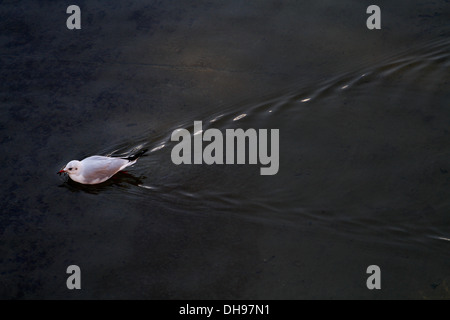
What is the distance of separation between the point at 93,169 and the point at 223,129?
40.1 inches

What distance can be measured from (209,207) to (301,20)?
7.90 feet

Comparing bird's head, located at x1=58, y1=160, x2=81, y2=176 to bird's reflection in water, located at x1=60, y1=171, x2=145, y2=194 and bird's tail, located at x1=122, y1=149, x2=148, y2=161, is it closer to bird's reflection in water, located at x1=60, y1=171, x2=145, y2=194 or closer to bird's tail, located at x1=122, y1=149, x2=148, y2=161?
bird's reflection in water, located at x1=60, y1=171, x2=145, y2=194

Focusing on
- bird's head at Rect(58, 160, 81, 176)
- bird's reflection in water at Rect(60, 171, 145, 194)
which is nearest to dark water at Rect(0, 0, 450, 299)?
bird's reflection in water at Rect(60, 171, 145, 194)

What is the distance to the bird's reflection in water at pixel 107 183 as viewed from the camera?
10.7ft

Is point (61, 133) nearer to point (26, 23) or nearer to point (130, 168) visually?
point (130, 168)

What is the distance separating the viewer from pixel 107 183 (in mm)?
3285

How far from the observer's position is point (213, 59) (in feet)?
14.0

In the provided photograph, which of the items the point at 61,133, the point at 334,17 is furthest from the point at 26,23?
the point at 334,17

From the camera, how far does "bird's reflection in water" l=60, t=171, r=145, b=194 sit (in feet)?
10.7

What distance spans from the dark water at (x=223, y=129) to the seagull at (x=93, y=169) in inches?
3.1

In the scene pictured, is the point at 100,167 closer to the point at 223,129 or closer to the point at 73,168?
the point at 73,168

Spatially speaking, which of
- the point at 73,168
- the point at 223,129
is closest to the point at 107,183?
the point at 73,168

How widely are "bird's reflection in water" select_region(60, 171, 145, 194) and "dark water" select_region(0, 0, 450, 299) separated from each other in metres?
0.01
